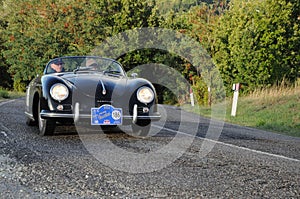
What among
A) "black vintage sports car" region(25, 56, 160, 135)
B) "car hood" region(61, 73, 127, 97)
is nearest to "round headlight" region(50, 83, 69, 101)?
"black vintage sports car" region(25, 56, 160, 135)

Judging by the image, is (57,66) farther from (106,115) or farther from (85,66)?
(106,115)

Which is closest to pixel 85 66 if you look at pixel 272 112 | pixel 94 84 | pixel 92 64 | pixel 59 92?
pixel 92 64

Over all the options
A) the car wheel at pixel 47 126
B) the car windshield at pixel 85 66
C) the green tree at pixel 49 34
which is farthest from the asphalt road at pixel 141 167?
the green tree at pixel 49 34

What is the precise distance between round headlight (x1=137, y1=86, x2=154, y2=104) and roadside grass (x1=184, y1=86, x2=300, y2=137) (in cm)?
451

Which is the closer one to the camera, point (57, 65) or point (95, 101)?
point (95, 101)

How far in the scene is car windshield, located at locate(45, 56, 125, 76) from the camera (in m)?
6.91

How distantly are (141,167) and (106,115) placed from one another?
1.84 meters

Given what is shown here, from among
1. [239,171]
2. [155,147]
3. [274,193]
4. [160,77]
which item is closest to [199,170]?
[239,171]

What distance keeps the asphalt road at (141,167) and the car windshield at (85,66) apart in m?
1.42

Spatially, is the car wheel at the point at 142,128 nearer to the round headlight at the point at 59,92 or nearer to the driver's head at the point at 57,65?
the round headlight at the point at 59,92

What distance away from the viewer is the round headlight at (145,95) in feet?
19.0

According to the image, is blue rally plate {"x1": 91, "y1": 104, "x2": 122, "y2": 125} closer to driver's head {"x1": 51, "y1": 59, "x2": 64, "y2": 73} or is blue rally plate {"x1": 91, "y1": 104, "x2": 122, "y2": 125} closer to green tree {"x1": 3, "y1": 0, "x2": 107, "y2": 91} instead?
driver's head {"x1": 51, "y1": 59, "x2": 64, "y2": 73}

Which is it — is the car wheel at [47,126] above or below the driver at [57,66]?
below

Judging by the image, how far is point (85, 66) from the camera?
7094 millimetres
